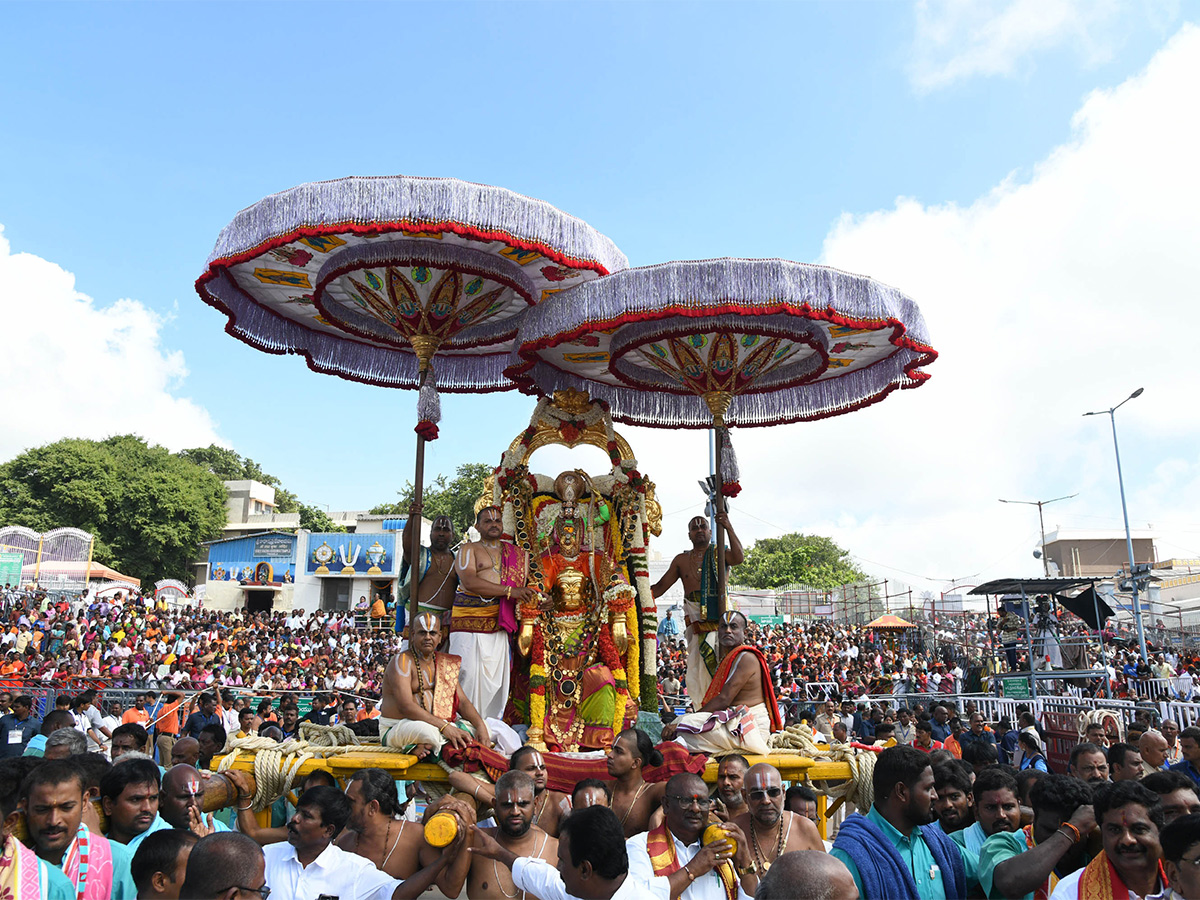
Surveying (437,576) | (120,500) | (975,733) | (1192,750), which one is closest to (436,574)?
(437,576)

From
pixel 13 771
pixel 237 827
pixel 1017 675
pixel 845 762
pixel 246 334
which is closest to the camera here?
pixel 13 771

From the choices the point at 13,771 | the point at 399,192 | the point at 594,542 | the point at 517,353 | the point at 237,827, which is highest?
the point at 399,192

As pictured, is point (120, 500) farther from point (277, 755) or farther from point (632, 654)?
point (277, 755)

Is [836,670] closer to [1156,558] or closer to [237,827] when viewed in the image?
[237,827]

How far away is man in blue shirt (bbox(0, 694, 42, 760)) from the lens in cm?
815

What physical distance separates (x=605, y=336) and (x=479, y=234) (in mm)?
2313

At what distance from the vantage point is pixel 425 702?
7.11 metres

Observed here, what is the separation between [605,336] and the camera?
9.17m

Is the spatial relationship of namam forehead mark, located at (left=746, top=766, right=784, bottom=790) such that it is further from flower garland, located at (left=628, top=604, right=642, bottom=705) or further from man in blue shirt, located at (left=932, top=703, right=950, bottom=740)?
man in blue shirt, located at (left=932, top=703, right=950, bottom=740)

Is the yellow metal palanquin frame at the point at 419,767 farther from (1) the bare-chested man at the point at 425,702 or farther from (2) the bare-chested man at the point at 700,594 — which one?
(2) the bare-chested man at the point at 700,594

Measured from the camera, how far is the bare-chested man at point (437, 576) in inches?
333

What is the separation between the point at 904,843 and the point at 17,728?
839cm

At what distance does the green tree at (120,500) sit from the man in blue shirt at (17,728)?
35371 millimetres

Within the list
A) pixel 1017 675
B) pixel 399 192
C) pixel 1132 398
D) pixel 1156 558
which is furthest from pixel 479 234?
pixel 1156 558
